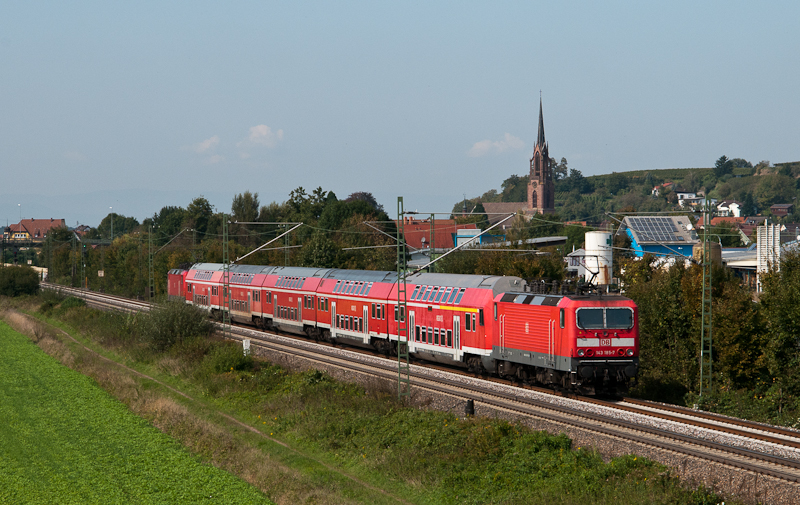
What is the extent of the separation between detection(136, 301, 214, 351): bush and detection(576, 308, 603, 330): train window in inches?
930

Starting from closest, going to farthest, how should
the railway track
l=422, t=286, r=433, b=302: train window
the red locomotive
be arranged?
1. the railway track
2. the red locomotive
3. l=422, t=286, r=433, b=302: train window

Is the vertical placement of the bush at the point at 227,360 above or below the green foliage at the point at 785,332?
below

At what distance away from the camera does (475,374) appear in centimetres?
3344

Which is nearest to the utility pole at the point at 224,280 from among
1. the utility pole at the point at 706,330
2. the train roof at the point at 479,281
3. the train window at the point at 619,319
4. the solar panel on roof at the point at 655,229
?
the train roof at the point at 479,281

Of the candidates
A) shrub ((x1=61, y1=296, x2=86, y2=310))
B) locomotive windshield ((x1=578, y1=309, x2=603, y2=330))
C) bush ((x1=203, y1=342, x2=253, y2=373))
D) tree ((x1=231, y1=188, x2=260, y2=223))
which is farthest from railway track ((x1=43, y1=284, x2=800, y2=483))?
tree ((x1=231, y1=188, x2=260, y2=223))

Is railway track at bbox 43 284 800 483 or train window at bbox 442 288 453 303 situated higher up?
train window at bbox 442 288 453 303

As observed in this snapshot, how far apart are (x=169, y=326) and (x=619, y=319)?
26035 mm

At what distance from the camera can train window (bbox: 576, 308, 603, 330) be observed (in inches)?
1045

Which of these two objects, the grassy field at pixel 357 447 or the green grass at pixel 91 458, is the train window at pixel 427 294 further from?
the green grass at pixel 91 458

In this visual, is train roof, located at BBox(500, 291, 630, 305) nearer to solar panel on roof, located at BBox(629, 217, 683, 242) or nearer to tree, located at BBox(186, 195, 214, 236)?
solar panel on roof, located at BBox(629, 217, 683, 242)

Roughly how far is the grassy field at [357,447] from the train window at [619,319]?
22.3 feet

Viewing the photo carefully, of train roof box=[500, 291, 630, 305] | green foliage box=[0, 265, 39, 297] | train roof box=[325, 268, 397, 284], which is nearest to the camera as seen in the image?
train roof box=[500, 291, 630, 305]

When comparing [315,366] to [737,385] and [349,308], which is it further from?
[737,385]

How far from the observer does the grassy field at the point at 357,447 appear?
A: 57.0 feet
